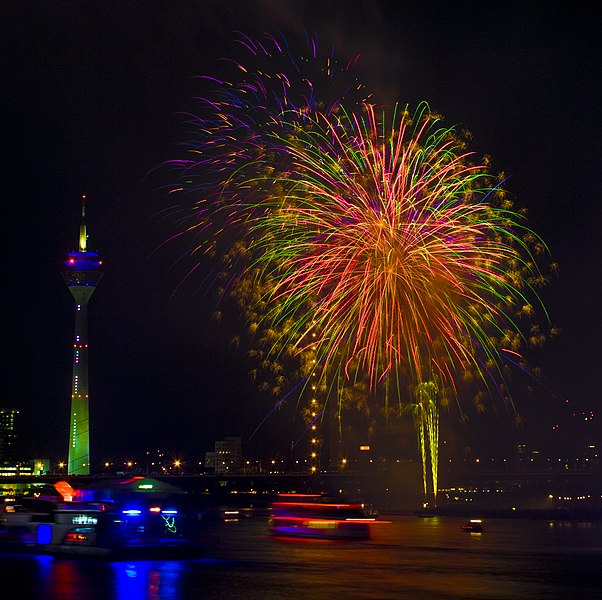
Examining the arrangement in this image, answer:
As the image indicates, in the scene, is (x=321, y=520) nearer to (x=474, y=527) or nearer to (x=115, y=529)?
(x=474, y=527)

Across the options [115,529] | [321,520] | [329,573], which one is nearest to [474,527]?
[321,520]

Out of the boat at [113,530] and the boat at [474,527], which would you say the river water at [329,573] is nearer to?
the boat at [113,530]

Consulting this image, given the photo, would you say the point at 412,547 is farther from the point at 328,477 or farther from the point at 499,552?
the point at 328,477

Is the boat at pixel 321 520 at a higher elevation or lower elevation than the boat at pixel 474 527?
higher

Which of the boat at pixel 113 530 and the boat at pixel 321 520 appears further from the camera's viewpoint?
the boat at pixel 321 520

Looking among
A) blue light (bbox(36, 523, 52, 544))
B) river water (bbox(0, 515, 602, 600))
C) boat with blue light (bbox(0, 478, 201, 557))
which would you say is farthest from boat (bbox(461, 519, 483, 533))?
blue light (bbox(36, 523, 52, 544))

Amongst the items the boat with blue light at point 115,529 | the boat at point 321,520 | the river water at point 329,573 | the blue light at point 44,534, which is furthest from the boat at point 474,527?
the blue light at point 44,534
